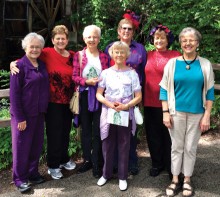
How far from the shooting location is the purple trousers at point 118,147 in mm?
3561

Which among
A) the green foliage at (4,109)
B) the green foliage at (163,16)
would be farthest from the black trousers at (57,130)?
the green foliage at (163,16)

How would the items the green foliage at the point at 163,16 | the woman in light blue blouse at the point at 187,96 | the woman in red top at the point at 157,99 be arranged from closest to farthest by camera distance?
the woman in light blue blouse at the point at 187,96 → the woman in red top at the point at 157,99 → the green foliage at the point at 163,16

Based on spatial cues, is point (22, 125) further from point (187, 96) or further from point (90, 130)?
point (187, 96)

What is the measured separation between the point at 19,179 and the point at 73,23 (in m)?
6.48

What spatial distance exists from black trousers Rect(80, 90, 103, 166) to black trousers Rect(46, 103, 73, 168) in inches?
8.4

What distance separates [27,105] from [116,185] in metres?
1.38

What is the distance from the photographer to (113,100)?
11.4 ft

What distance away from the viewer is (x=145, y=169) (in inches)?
167

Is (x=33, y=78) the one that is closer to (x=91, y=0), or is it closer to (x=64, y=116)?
(x=64, y=116)

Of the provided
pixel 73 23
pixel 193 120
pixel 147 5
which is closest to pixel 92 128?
pixel 193 120

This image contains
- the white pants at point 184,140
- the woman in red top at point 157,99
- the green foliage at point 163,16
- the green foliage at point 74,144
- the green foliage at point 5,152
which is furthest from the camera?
the green foliage at point 163,16

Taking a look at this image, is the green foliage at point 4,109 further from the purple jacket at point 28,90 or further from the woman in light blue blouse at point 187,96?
the woman in light blue blouse at point 187,96

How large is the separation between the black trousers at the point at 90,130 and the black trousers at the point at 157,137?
62 cm

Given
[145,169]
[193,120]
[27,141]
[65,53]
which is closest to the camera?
[193,120]
